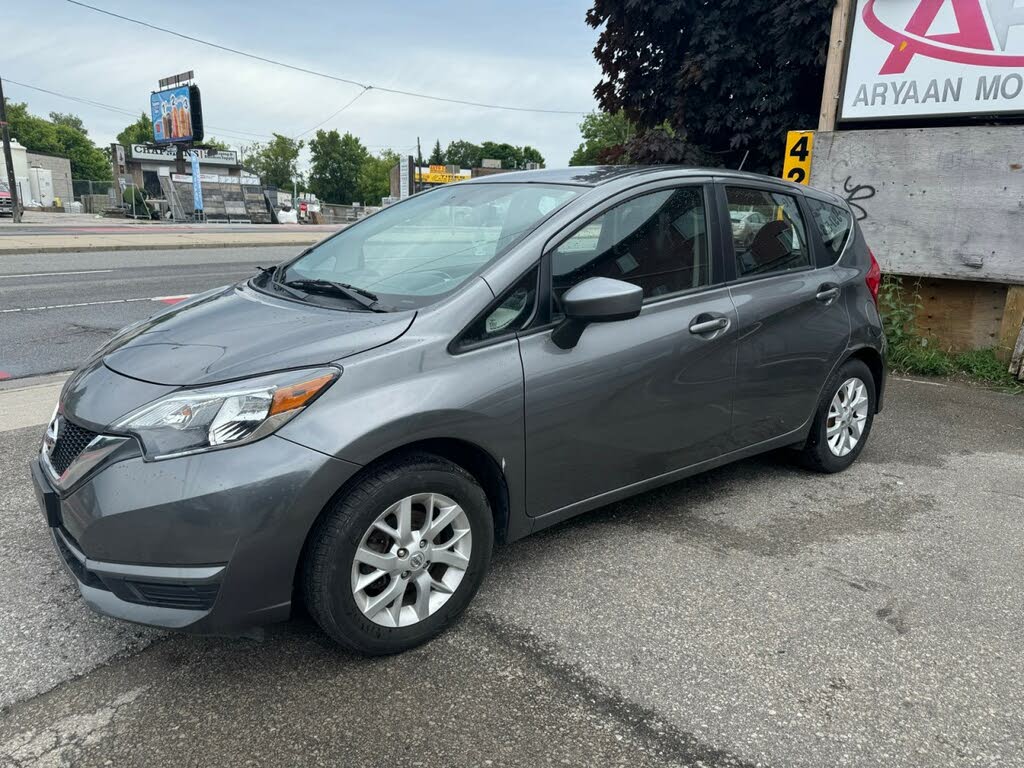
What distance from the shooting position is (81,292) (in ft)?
35.4

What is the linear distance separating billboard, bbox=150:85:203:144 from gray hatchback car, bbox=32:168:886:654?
45948 millimetres

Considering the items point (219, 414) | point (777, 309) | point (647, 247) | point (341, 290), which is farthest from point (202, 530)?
point (777, 309)

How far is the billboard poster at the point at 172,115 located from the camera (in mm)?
44812

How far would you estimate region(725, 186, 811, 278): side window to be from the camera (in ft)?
12.1

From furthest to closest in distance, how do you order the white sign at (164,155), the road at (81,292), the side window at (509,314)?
the white sign at (164,155) → the road at (81,292) → the side window at (509,314)

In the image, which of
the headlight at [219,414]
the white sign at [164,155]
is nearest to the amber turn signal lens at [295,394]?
the headlight at [219,414]

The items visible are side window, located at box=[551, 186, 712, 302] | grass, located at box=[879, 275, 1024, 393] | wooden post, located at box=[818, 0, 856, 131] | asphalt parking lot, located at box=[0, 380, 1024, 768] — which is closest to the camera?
asphalt parking lot, located at box=[0, 380, 1024, 768]

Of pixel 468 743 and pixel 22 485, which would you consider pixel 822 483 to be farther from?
pixel 22 485

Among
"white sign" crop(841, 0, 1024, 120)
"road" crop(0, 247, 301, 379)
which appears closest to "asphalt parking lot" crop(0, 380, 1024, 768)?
"road" crop(0, 247, 301, 379)

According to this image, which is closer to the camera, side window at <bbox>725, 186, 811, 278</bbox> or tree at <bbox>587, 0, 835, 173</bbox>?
side window at <bbox>725, 186, 811, 278</bbox>

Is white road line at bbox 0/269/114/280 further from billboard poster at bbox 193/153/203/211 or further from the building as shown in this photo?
billboard poster at bbox 193/153/203/211

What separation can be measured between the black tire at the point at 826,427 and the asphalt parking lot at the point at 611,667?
23.8 inches

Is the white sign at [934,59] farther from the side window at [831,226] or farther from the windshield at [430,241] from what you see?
the windshield at [430,241]

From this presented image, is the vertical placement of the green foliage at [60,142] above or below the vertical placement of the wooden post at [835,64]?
above
